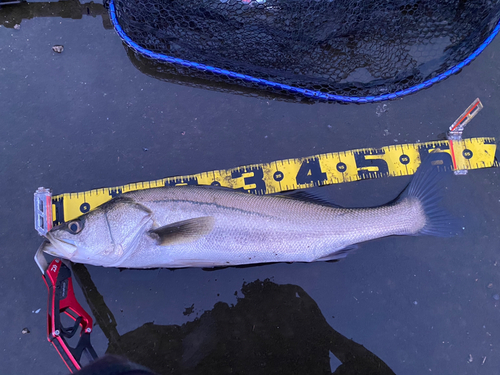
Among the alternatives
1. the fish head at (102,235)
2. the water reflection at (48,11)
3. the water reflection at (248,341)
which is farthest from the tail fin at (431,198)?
the water reflection at (48,11)

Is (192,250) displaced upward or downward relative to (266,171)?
downward

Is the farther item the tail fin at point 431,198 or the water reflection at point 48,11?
the water reflection at point 48,11

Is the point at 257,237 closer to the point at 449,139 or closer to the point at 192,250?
the point at 192,250

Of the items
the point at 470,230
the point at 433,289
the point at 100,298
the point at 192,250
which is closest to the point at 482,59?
the point at 470,230

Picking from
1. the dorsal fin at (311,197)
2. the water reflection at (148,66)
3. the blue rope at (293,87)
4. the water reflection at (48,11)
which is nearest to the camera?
the dorsal fin at (311,197)

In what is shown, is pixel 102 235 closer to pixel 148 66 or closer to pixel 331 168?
pixel 148 66

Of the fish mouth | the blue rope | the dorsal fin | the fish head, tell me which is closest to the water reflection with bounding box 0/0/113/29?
the blue rope

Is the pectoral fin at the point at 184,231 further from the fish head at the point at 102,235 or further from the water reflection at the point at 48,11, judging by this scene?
the water reflection at the point at 48,11
